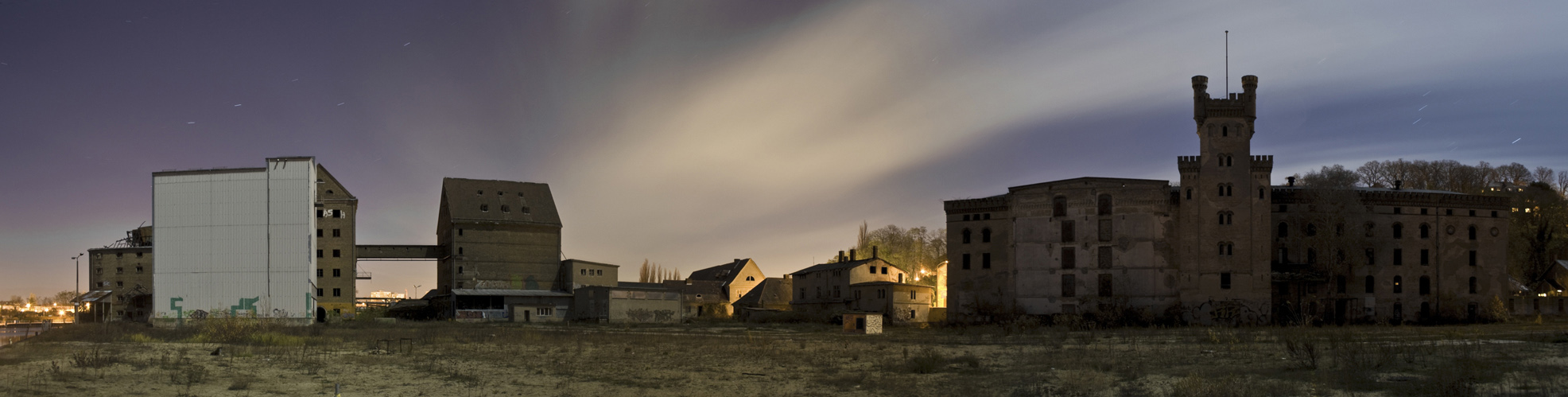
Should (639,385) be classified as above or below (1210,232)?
below

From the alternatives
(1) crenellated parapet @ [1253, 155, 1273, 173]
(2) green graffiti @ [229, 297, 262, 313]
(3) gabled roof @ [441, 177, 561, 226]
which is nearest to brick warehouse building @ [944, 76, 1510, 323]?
(1) crenellated parapet @ [1253, 155, 1273, 173]

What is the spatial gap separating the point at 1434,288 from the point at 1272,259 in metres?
10.2

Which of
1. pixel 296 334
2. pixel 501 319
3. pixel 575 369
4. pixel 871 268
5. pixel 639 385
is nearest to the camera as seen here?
pixel 639 385

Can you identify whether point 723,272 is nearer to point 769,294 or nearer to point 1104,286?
point 769,294

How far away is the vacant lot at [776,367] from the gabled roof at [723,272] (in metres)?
63.6

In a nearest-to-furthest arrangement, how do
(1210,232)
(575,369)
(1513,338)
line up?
(575,369), (1513,338), (1210,232)

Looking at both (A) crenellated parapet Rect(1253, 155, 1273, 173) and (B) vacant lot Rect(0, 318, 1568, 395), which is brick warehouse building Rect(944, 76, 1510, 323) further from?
(B) vacant lot Rect(0, 318, 1568, 395)

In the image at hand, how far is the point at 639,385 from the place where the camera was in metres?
21.9

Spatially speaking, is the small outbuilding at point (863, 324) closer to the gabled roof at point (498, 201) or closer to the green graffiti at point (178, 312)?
the green graffiti at point (178, 312)

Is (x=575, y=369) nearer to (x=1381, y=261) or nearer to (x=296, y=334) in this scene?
(x=296, y=334)

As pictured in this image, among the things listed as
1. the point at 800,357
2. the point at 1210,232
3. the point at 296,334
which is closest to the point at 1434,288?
the point at 1210,232

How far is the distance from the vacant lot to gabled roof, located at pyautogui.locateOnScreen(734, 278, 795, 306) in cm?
5178

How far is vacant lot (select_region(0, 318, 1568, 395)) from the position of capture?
66.6ft

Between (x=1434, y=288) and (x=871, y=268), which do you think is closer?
(x=1434, y=288)
